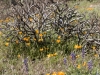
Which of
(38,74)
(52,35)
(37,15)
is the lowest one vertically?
(38,74)

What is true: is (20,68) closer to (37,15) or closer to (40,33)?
(40,33)

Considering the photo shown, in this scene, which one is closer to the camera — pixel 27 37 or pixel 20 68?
pixel 20 68

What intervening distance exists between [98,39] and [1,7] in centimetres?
568

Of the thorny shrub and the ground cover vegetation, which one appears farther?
the thorny shrub

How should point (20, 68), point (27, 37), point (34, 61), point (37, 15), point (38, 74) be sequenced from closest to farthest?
point (38, 74) < point (20, 68) < point (34, 61) < point (27, 37) < point (37, 15)

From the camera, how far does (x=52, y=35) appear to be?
484 cm

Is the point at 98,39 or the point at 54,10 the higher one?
the point at 54,10

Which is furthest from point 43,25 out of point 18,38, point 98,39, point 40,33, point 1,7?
point 1,7

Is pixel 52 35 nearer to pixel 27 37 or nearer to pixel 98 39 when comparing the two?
pixel 27 37

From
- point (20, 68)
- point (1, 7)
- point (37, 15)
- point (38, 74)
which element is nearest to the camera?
point (38, 74)

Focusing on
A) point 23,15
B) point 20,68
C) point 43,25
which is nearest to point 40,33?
point 43,25

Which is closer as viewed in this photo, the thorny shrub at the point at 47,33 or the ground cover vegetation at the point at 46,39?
the ground cover vegetation at the point at 46,39

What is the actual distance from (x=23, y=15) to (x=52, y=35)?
2.11 ft

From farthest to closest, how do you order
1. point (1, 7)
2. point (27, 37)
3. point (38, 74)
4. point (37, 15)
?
point (1, 7), point (37, 15), point (27, 37), point (38, 74)
